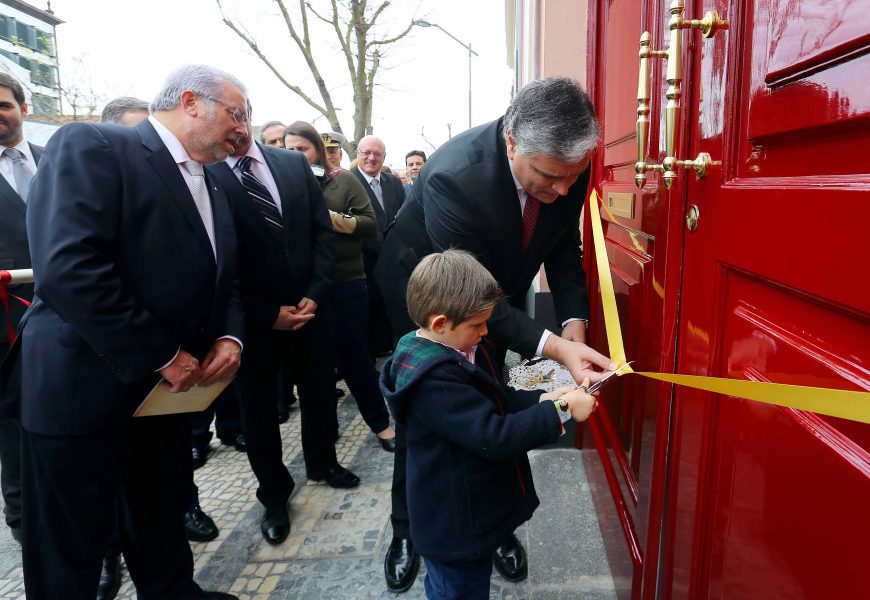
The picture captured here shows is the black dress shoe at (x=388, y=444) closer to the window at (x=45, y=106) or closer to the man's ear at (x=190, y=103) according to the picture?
the man's ear at (x=190, y=103)

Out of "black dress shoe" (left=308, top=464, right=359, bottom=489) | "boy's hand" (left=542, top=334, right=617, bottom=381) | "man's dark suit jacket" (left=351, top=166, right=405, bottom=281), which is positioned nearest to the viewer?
"boy's hand" (left=542, top=334, right=617, bottom=381)

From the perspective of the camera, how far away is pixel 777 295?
93cm

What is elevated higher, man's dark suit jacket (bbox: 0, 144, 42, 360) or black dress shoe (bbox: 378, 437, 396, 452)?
man's dark suit jacket (bbox: 0, 144, 42, 360)

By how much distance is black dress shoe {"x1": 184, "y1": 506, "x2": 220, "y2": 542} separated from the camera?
2.60m

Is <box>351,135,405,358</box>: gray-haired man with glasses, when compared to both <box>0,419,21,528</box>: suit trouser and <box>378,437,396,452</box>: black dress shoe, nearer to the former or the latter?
<box>378,437,396,452</box>: black dress shoe

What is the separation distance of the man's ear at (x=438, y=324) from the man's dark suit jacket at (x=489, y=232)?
0.39 meters

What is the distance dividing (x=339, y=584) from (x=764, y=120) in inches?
85.3

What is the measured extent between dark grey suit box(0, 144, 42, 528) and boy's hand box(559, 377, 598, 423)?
2420mm

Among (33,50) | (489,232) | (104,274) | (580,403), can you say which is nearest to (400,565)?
(580,403)

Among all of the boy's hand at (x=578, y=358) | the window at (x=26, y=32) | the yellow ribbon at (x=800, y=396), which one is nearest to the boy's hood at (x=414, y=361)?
the boy's hand at (x=578, y=358)

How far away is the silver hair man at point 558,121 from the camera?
1.54 metres

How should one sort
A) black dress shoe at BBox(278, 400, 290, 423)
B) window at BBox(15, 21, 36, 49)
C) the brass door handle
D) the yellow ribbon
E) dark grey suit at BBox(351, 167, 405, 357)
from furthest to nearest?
window at BBox(15, 21, 36, 49), dark grey suit at BBox(351, 167, 405, 357), black dress shoe at BBox(278, 400, 290, 423), the brass door handle, the yellow ribbon

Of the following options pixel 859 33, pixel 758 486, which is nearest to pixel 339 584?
pixel 758 486

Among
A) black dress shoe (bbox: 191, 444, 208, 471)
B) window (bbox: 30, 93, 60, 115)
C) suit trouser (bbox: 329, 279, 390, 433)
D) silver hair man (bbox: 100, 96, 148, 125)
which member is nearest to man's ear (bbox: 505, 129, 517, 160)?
silver hair man (bbox: 100, 96, 148, 125)
